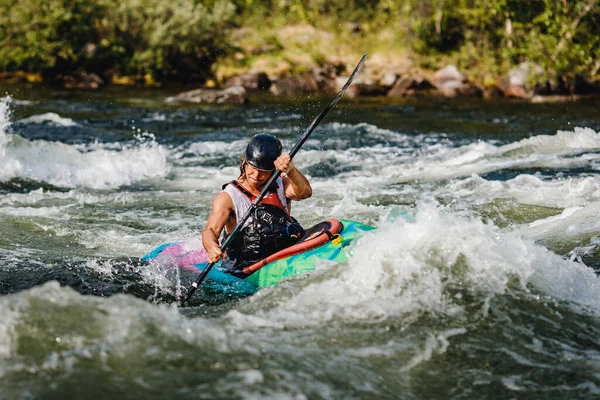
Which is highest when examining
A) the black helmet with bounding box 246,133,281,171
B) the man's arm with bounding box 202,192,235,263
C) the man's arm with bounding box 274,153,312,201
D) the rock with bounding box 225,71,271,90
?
the black helmet with bounding box 246,133,281,171

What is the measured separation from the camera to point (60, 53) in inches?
878

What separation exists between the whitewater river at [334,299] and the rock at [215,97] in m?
8.97

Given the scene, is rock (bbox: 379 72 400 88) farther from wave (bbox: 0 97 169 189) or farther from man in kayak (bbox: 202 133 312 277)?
man in kayak (bbox: 202 133 312 277)

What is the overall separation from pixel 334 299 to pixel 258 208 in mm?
1115

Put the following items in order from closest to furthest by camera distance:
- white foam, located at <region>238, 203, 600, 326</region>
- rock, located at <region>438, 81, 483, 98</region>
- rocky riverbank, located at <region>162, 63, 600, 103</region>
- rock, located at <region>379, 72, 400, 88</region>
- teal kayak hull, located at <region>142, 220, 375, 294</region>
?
white foam, located at <region>238, 203, 600, 326</region> → teal kayak hull, located at <region>142, 220, 375, 294</region> → rocky riverbank, located at <region>162, 63, 600, 103</region> → rock, located at <region>438, 81, 483, 98</region> → rock, located at <region>379, 72, 400, 88</region>

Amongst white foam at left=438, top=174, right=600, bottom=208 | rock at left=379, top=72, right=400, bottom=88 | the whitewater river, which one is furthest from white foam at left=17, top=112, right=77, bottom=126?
rock at left=379, top=72, right=400, bottom=88

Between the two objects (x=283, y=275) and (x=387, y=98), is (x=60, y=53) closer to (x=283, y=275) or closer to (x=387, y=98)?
(x=387, y=98)

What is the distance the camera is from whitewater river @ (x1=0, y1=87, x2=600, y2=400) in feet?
10.8

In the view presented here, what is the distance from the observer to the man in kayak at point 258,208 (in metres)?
4.99

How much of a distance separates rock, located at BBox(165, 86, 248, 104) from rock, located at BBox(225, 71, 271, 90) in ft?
6.45

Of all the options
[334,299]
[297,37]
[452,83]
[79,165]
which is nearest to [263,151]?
[334,299]

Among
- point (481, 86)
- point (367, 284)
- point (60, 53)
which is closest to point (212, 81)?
point (60, 53)

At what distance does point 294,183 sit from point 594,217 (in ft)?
9.77

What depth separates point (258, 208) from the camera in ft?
16.8
